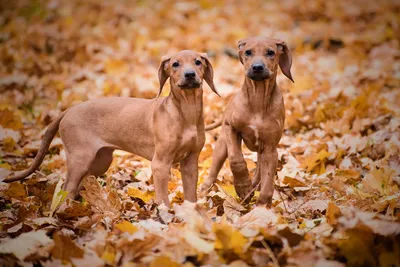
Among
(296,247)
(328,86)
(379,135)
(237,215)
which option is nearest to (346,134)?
(379,135)

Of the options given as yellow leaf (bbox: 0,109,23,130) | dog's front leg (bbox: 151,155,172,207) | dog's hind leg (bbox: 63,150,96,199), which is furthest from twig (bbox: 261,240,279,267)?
yellow leaf (bbox: 0,109,23,130)

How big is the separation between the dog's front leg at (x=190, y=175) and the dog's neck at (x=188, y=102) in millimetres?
305

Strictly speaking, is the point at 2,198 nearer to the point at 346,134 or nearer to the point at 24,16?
the point at 346,134

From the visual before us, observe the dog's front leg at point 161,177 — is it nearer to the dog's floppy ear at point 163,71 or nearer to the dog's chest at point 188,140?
the dog's chest at point 188,140

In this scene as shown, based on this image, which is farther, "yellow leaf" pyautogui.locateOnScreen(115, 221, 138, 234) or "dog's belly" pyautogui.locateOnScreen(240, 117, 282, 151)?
"dog's belly" pyautogui.locateOnScreen(240, 117, 282, 151)

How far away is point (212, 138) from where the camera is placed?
6.04 metres

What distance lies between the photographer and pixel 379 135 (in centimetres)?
557

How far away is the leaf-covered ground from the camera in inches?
120

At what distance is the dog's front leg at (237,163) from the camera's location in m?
4.16

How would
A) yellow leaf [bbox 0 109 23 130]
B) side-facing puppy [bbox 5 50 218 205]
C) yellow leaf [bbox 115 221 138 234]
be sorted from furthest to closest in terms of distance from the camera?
yellow leaf [bbox 0 109 23 130]
side-facing puppy [bbox 5 50 218 205]
yellow leaf [bbox 115 221 138 234]

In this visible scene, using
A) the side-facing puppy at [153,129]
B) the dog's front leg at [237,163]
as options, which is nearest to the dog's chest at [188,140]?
the side-facing puppy at [153,129]

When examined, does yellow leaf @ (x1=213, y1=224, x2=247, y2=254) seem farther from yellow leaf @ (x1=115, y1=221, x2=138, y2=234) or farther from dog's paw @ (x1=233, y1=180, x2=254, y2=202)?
dog's paw @ (x1=233, y1=180, x2=254, y2=202)

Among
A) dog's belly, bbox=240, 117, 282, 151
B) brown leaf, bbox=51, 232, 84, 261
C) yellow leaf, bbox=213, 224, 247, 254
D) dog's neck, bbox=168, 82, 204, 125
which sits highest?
dog's neck, bbox=168, 82, 204, 125

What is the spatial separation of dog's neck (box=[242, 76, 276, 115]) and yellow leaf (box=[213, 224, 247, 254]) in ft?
4.42
